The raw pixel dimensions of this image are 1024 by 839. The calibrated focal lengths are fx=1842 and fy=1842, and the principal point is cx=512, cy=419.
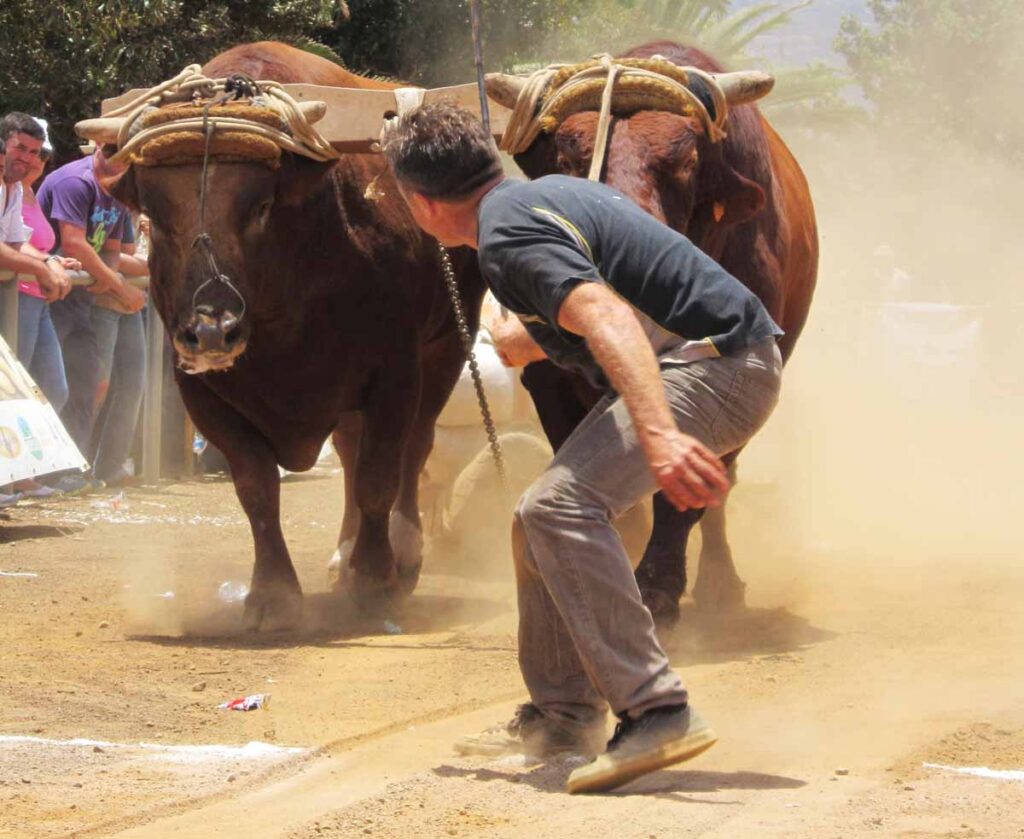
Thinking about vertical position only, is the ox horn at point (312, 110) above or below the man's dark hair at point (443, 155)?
above

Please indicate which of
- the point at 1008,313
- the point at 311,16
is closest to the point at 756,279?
the point at 311,16

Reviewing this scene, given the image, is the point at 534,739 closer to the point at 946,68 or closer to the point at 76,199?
the point at 76,199

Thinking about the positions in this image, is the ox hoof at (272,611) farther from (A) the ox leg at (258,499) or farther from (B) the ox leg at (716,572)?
(B) the ox leg at (716,572)

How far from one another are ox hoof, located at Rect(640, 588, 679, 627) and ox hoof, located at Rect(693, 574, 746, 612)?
85cm

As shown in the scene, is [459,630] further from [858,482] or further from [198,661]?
[858,482]

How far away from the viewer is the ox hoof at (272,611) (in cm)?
744

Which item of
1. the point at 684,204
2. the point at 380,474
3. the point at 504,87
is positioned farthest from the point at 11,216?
the point at 684,204

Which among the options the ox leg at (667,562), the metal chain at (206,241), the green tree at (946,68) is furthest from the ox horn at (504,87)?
the green tree at (946,68)

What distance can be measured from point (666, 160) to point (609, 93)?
322 mm

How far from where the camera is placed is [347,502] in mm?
8930

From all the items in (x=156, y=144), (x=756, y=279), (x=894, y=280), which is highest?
(x=156, y=144)

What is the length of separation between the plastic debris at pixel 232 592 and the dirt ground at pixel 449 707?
3.3 inches

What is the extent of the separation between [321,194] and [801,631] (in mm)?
2621

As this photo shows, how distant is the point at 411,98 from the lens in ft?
24.5
